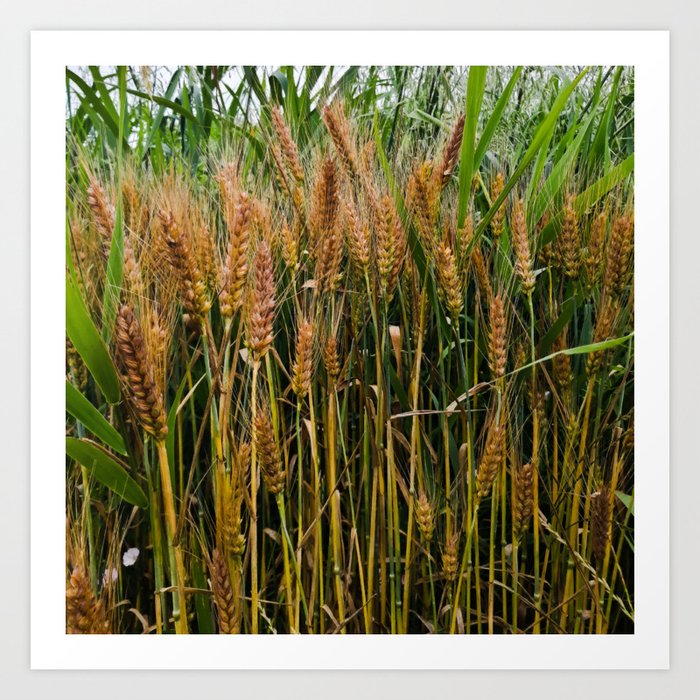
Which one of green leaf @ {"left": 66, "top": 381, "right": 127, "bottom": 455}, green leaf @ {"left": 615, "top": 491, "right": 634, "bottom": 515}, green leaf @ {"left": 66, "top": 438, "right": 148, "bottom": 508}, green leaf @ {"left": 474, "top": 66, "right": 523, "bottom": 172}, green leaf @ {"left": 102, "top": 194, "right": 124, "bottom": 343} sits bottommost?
green leaf @ {"left": 615, "top": 491, "right": 634, "bottom": 515}

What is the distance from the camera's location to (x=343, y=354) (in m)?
1.42

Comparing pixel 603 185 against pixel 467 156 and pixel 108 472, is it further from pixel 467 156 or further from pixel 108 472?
pixel 108 472

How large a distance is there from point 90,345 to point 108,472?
0.78 ft

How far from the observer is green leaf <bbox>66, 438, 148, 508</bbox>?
142 centimetres

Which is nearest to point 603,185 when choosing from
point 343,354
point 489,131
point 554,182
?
point 554,182

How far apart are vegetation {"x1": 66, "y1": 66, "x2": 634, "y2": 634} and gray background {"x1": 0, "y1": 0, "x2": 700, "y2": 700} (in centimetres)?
11

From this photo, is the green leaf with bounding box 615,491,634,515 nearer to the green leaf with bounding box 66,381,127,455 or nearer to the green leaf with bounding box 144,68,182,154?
the green leaf with bounding box 66,381,127,455

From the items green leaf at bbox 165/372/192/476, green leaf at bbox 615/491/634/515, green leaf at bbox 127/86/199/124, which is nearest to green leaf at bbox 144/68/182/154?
green leaf at bbox 127/86/199/124

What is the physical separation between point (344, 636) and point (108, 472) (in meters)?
0.54

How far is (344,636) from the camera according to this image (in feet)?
4.73

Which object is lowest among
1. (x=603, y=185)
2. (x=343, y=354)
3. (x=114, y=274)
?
(x=343, y=354)
